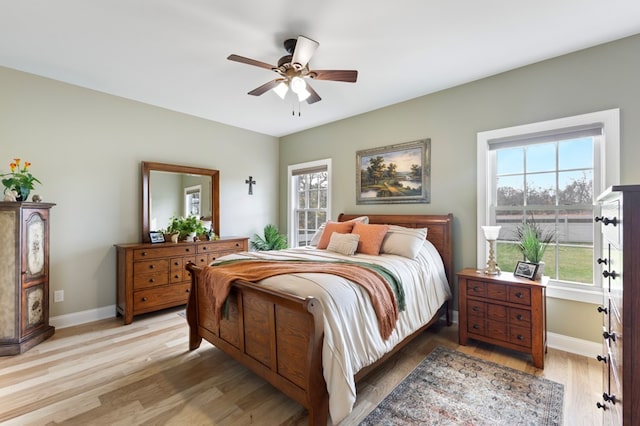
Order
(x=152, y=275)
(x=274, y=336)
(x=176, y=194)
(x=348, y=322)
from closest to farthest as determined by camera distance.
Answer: (x=348, y=322) → (x=274, y=336) → (x=152, y=275) → (x=176, y=194)

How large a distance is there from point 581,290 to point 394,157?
91.1 inches

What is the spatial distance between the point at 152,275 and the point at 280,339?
7.82 ft

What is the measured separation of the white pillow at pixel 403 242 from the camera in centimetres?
287

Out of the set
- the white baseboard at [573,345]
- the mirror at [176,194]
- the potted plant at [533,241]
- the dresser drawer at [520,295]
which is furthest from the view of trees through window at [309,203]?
the white baseboard at [573,345]

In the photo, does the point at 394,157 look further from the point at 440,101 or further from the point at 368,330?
the point at 368,330

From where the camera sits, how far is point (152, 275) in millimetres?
3438

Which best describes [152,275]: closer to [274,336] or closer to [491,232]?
[274,336]

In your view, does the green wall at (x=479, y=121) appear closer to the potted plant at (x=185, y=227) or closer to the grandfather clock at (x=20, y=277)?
the potted plant at (x=185, y=227)

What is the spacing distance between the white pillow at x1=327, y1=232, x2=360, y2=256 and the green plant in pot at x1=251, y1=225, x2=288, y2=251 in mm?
1786

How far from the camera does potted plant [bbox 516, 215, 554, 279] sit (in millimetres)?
2600

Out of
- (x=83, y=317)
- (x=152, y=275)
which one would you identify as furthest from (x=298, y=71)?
(x=83, y=317)

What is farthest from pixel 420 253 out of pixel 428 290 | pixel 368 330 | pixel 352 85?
pixel 352 85

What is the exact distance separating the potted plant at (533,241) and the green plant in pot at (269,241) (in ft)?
10.9

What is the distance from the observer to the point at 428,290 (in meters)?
2.72
